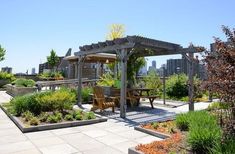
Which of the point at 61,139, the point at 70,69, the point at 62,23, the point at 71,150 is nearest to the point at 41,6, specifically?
the point at 62,23

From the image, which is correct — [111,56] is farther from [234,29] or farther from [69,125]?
[234,29]

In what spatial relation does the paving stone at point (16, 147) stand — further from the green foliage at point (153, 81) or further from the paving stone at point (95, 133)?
the green foliage at point (153, 81)

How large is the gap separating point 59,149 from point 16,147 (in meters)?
0.83

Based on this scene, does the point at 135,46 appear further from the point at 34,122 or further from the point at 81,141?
the point at 81,141

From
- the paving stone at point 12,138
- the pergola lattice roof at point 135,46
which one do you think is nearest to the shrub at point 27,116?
the paving stone at point 12,138

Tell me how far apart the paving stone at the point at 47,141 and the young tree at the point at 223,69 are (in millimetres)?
3138

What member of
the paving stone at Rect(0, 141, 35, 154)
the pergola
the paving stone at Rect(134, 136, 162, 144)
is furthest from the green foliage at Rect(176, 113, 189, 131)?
the paving stone at Rect(0, 141, 35, 154)

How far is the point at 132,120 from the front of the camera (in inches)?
288

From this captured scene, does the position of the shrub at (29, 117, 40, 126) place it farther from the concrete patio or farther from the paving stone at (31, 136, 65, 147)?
the paving stone at (31, 136, 65, 147)

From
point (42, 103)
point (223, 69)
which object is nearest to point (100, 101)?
point (42, 103)

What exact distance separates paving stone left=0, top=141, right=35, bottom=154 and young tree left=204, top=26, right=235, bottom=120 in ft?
11.1

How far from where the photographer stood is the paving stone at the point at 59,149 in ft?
14.0

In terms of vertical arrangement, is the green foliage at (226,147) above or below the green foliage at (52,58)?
below

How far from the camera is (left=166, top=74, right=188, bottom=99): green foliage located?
42.5 feet
